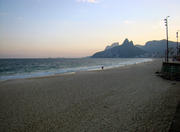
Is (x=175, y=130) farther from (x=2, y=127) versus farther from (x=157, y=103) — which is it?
(x=2, y=127)

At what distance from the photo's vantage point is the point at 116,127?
3912 millimetres

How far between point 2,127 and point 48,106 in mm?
2121

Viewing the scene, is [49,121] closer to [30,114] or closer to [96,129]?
[30,114]

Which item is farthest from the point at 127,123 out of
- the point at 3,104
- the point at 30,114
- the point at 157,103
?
the point at 3,104

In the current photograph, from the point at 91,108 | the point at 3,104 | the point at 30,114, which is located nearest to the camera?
the point at 30,114

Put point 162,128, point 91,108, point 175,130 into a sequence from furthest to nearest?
point 91,108 → point 162,128 → point 175,130

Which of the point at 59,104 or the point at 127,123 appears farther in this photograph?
the point at 59,104

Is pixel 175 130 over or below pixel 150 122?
over

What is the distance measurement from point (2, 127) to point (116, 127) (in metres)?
4.43

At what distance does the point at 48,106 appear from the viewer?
19.7ft

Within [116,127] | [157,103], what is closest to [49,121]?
[116,127]

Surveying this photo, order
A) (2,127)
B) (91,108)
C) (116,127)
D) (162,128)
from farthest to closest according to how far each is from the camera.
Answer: (91,108) < (2,127) < (116,127) < (162,128)

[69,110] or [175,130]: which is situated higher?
[175,130]

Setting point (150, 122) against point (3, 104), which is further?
point (3, 104)
